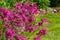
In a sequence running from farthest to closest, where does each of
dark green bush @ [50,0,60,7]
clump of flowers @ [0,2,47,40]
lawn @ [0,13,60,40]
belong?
dark green bush @ [50,0,60,7]
lawn @ [0,13,60,40]
clump of flowers @ [0,2,47,40]

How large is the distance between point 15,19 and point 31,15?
47 cm

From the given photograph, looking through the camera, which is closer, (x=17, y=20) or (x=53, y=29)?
(x=17, y=20)

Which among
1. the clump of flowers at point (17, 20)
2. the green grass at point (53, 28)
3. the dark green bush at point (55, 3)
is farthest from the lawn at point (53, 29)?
the dark green bush at point (55, 3)

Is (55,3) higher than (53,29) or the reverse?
the reverse

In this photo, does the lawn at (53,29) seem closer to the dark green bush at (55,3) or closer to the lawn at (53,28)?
the lawn at (53,28)

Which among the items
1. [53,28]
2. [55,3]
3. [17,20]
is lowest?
[55,3]

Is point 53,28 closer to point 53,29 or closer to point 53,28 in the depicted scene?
point 53,28

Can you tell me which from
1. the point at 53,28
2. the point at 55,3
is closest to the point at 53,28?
the point at 53,28

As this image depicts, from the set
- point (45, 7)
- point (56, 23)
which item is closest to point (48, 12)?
point (45, 7)

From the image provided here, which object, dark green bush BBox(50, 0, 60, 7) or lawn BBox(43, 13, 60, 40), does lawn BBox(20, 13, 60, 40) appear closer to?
lawn BBox(43, 13, 60, 40)

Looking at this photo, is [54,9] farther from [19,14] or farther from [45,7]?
[19,14]

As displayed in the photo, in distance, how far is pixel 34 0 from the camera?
14320 millimetres

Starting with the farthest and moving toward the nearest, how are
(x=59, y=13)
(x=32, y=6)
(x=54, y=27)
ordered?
(x=59, y=13) → (x=54, y=27) → (x=32, y=6)

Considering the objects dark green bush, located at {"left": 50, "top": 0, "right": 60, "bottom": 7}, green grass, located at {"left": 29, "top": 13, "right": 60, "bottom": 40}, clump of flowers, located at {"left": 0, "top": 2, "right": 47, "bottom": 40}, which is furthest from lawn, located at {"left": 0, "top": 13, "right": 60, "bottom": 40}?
dark green bush, located at {"left": 50, "top": 0, "right": 60, "bottom": 7}
